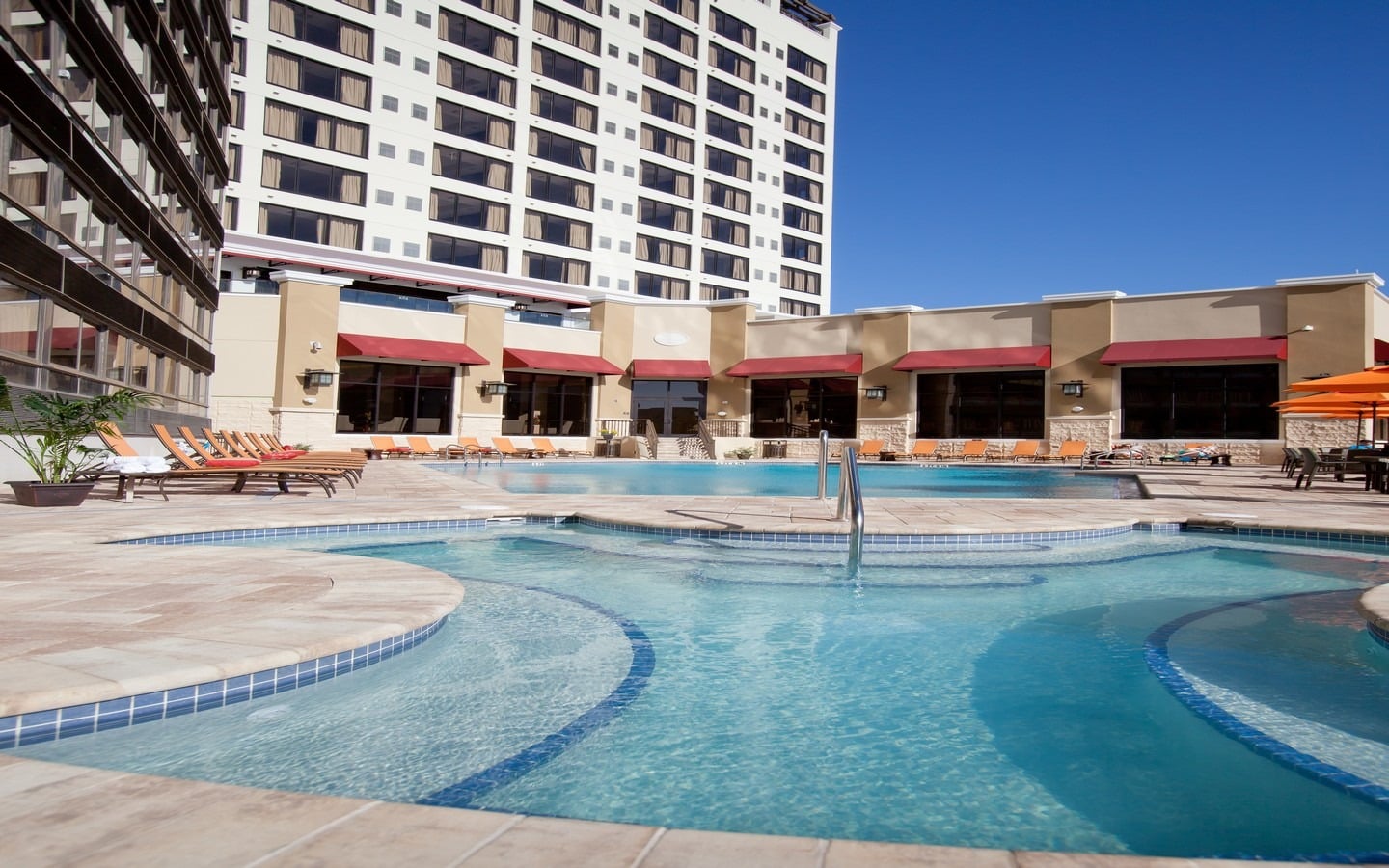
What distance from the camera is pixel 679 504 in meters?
10.6

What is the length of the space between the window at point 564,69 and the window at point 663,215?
204 inches

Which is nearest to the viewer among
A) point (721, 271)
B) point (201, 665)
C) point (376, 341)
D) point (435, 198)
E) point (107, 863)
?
point (107, 863)

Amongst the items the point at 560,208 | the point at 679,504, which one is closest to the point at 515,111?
the point at 560,208

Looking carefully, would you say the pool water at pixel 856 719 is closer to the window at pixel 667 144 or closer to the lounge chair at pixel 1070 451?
the lounge chair at pixel 1070 451

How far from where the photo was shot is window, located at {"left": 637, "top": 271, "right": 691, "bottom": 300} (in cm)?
3916

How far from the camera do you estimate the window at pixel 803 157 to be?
4509cm

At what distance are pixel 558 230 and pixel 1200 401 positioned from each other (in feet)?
79.2

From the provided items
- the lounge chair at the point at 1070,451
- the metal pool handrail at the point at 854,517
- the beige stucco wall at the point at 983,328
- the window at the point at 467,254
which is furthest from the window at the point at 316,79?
the metal pool handrail at the point at 854,517

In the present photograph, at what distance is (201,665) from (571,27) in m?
38.0

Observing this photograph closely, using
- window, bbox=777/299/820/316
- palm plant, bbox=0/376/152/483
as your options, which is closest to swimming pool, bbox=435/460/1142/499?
palm plant, bbox=0/376/152/483

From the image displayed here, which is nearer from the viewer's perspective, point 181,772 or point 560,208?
point 181,772

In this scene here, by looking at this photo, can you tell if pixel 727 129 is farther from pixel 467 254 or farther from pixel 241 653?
pixel 241 653

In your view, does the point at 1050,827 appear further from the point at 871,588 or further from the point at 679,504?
the point at 679,504

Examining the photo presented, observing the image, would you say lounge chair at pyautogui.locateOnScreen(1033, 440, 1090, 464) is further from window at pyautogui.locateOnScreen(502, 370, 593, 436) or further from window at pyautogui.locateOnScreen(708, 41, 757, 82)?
window at pyautogui.locateOnScreen(708, 41, 757, 82)
